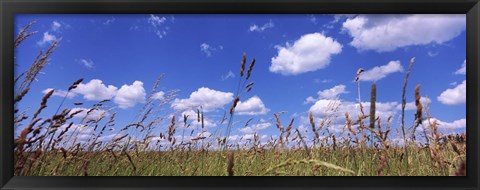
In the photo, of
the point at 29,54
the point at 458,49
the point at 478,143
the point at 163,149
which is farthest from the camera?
the point at 163,149

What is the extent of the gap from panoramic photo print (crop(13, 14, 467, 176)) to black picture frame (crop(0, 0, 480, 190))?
0.26 meters

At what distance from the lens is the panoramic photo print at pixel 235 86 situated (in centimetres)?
236

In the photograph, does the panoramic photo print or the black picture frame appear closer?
the black picture frame

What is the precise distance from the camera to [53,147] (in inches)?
91.7

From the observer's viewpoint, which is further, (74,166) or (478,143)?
(74,166)

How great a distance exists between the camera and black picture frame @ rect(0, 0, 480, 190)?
6.47 feet

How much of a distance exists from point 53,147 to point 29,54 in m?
0.50
